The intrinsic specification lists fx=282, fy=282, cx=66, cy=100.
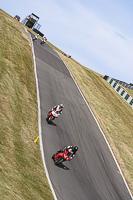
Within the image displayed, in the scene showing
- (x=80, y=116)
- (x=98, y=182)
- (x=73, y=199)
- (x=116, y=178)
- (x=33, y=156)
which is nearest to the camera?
(x=73, y=199)

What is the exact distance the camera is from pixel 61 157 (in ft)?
51.4

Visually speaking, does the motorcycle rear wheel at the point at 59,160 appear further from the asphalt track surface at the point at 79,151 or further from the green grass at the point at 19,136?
the green grass at the point at 19,136

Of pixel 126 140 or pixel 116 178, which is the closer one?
pixel 116 178

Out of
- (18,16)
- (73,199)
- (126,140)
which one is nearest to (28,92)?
(73,199)

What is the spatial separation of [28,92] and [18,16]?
51.5m

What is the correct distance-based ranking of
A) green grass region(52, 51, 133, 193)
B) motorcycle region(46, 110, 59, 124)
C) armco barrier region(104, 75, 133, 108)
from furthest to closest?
armco barrier region(104, 75, 133, 108)
green grass region(52, 51, 133, 193)
motorcycle region(46, 110, 59, 124)

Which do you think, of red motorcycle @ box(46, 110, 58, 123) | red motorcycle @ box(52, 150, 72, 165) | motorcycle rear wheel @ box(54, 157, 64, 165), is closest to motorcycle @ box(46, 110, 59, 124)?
red motorcycle @ box(46, 110, 58, 123)

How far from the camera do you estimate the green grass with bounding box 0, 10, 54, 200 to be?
1149 centimetres

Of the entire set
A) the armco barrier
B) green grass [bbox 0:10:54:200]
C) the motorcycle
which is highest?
the armco barrier

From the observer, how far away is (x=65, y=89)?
1227 inches

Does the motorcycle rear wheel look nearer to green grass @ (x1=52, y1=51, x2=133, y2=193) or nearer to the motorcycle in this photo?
the motorcycle

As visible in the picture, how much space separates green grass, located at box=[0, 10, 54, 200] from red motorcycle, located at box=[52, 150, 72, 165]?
105 cm

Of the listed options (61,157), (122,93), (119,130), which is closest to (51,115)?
(61,157)

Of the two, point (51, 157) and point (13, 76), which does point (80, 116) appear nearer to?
point (13, 76)
